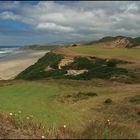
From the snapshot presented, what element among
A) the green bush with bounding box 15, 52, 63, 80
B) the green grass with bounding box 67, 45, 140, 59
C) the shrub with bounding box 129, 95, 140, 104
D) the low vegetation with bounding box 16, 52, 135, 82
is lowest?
the green bush with bounding box 15, 52, 63, 80

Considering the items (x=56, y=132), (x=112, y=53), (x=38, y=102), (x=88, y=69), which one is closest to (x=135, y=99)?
(x=38, y=102)

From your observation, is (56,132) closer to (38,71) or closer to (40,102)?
(40,102)

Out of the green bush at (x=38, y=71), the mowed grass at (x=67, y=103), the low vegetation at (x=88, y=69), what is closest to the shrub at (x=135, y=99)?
the mowed grass at (x=67, y=103)

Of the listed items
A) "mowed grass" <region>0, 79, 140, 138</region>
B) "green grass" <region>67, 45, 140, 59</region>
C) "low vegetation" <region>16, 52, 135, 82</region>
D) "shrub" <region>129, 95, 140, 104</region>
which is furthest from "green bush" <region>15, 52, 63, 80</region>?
"shrub" <region>129, 95, 140, 104</region>

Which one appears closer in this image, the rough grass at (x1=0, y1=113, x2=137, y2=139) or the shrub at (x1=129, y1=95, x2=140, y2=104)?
the rough grass at (x1=0, y1=113, x2=137, y2=139)

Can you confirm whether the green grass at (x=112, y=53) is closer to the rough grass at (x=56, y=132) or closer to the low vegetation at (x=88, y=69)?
the low vegetation at (x=88, y=69)

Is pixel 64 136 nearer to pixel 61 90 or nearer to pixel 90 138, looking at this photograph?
pixel 90 138

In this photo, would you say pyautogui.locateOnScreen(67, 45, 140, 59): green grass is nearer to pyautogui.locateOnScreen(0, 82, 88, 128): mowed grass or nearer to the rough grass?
pyautogui.locateOnScreen(0, 82, 88, 128): mowed grass

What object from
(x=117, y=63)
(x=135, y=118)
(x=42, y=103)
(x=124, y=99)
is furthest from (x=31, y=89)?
(x=117, y=63)
